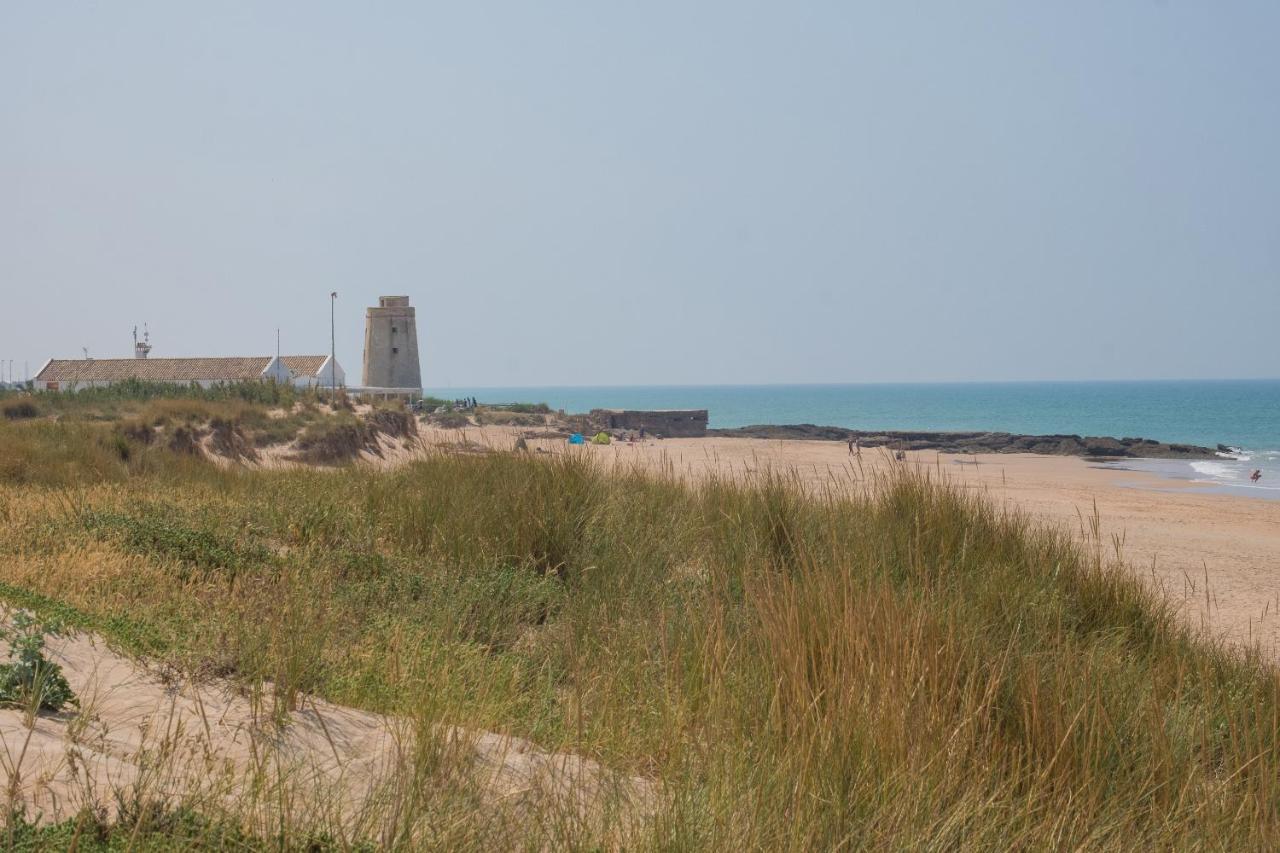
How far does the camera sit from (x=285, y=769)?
2.94 metres

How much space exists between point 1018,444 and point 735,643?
41526mm

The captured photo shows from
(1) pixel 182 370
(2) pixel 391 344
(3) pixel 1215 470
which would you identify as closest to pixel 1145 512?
(3) pixel 1215 470

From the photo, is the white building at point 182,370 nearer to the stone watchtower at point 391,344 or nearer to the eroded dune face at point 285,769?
the stone watchtower at point 391,344

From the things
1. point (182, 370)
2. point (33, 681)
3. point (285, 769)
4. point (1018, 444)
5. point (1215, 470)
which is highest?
point (182, 370)

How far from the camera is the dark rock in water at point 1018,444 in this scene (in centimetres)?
4022

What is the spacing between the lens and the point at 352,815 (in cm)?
268

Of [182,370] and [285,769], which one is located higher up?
[182,370]

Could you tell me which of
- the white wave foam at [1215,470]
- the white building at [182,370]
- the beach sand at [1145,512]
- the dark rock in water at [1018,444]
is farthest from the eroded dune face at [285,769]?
the white building at [182,370]

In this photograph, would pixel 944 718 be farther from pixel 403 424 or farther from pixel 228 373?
pixel 228 373

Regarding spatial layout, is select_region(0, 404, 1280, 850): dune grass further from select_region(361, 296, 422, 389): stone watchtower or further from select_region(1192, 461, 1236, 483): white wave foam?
select_region(361, 296, 422, 389): stone watchtower

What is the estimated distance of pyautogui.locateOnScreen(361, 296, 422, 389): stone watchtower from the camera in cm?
4416

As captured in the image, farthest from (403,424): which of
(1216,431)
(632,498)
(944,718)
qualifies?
(1216,431)

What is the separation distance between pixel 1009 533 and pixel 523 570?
318 centimetres

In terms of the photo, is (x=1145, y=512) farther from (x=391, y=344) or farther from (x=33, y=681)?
(x=391, y=344)
